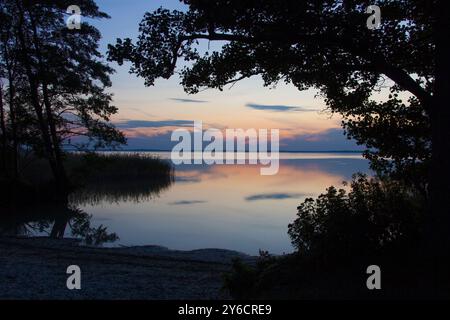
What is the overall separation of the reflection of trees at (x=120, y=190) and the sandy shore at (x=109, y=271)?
1460cm

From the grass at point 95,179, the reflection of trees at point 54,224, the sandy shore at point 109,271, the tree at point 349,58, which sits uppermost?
the tree at point 349,58

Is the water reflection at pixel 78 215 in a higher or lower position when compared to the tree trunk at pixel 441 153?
lower

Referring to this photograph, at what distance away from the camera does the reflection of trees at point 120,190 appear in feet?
95.0

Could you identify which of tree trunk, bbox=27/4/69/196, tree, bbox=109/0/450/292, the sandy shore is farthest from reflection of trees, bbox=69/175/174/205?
tree, bbox=109/0/450/292

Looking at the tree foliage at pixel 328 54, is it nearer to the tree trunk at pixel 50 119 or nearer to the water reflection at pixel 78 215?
the water reflection at pixel 78 215

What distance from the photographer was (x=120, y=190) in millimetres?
32719

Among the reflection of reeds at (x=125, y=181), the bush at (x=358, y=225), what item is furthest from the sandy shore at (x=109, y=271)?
the reflection of reeds at (x=125, y=181)

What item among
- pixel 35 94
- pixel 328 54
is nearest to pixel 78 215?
pixel 35 94

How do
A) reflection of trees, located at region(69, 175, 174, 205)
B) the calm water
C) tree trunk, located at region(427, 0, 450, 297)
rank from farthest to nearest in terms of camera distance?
reflection of trees, located at region(69, 175, 174, 205) < the calm water < tree trunk, located at region(427, 0, 450, 297)

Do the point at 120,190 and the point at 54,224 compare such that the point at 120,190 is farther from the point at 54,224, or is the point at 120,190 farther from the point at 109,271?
the point at 109,271

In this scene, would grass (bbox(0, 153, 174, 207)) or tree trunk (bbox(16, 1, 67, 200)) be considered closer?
tree trunk (bbox(16, 1, 67, 200))

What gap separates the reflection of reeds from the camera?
97.3 feet

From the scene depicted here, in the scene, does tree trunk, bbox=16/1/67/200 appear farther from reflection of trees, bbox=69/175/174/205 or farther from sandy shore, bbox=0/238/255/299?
sandy shore, bbox=0/238/255/299

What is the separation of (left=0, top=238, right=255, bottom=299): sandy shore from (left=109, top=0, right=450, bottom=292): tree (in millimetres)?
4134
